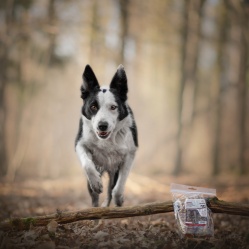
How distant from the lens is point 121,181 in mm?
4387

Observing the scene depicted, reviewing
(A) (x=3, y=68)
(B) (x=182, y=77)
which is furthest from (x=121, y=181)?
(B) (x=182, y=77)

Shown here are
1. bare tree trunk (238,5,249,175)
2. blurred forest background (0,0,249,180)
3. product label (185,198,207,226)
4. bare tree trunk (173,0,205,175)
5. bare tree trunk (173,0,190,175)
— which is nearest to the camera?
product label (185,198,207,226)

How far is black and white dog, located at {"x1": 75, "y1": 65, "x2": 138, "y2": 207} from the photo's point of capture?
4.04m

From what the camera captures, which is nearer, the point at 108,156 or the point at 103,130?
the point at 103,130

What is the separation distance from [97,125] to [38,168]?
13838 millimetres

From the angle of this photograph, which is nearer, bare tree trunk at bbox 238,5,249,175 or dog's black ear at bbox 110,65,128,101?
dog's black ear at bbox 110,65,128,101

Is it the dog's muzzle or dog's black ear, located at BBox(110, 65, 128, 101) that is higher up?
dog's black ear, located at BBox(110, 65, 128, 101)

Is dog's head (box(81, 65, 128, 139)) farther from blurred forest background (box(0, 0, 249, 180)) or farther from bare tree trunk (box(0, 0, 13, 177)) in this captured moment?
bare tree trunk (box(0, 0, 13, 177))

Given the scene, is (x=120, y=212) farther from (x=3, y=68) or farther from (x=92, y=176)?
(x=3, y=68)

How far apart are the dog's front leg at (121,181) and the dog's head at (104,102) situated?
55 centimetres

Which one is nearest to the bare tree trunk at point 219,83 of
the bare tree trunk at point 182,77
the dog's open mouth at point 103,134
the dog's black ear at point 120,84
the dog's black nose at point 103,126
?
the bare tree trunk at point 182,77

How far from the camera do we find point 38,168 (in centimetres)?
1711

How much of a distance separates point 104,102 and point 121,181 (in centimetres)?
100

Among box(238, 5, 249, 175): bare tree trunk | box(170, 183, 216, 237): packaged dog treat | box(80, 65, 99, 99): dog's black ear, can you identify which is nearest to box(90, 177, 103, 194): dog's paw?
box(170, 183, 216, 237): packaged dog treat
